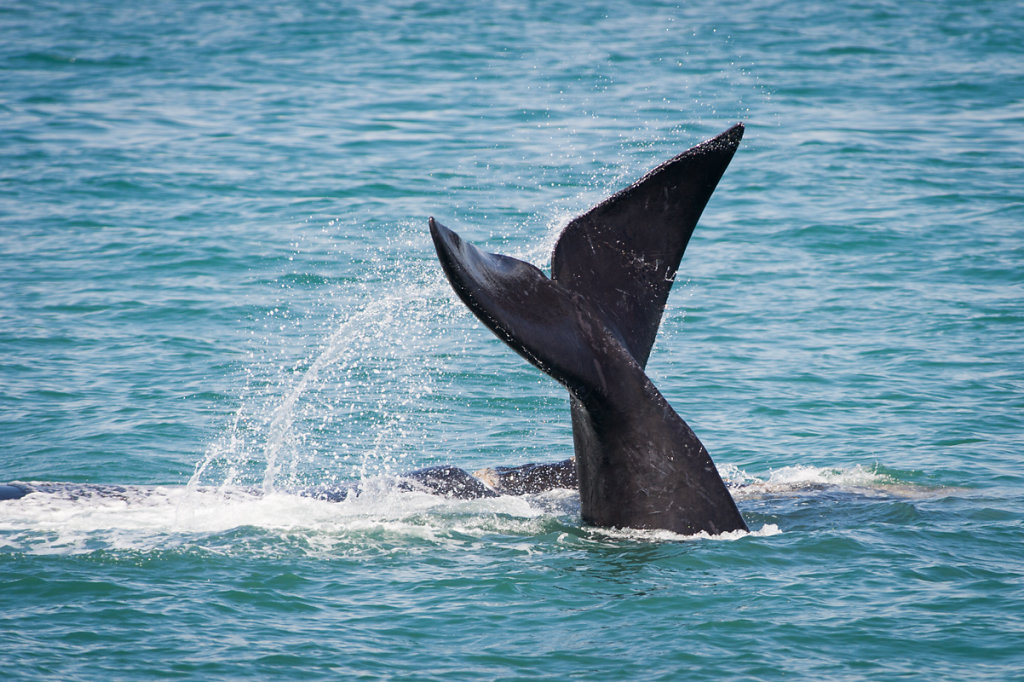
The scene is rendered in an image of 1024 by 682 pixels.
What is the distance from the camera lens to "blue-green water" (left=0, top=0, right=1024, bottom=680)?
7.29m

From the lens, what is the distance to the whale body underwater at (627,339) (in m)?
7.35

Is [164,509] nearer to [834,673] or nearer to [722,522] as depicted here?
[722,522]

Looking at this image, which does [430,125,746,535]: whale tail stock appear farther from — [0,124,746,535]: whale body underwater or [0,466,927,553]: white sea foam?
[0,466,927,553]: white sea foam

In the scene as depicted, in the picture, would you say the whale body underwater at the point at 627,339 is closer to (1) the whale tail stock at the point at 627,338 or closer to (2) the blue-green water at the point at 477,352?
(1) the whale tail stock at the point at 627,338

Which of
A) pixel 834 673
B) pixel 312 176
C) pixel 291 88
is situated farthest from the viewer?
pixel 291 88

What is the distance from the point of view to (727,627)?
718 cm

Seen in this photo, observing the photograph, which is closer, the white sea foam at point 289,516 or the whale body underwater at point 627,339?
the whale body underwater at point 627,339

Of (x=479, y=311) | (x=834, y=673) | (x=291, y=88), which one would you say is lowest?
(x=834, y=673)

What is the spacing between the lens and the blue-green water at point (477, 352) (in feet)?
23.9

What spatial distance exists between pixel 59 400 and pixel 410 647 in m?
6.72

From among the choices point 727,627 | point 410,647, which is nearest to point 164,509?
point 410,647

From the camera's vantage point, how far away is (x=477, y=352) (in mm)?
14156

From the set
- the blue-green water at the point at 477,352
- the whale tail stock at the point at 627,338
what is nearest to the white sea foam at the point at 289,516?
the blue-green water at the point at 477,352

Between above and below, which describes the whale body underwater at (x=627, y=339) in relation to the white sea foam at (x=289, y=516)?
above
